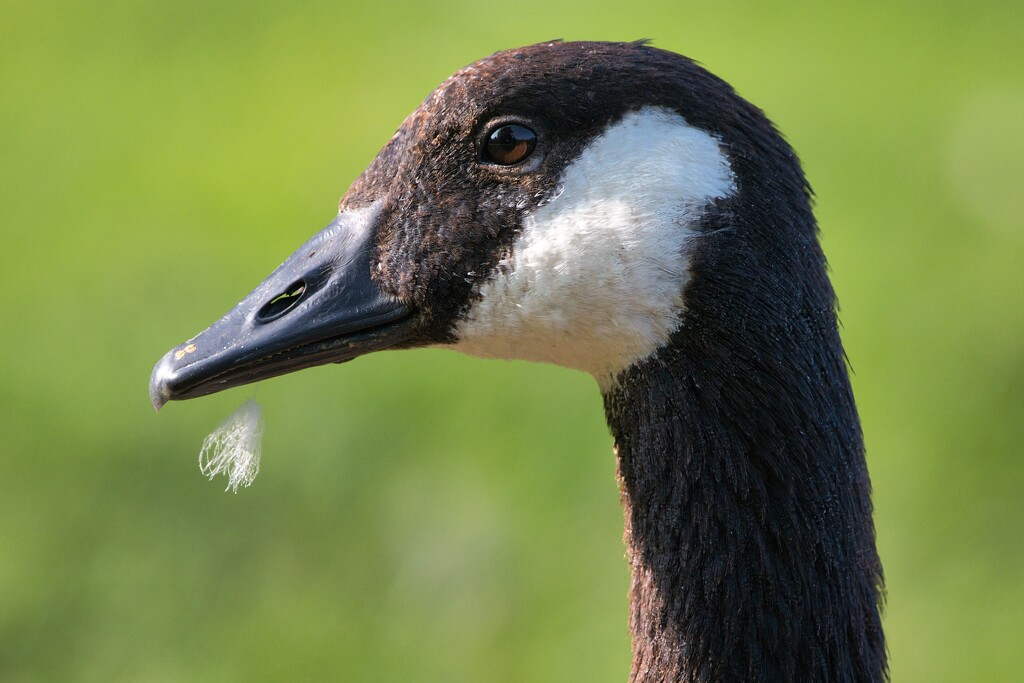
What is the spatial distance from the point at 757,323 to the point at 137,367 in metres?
3.81

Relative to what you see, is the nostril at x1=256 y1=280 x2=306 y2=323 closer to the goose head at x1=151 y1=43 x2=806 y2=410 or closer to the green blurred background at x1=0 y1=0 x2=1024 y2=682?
the goose head at x1=151 y1=43 x2=806 y2=410

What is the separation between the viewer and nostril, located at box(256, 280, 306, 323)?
2551 mm

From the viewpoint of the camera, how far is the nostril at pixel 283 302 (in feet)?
8.37

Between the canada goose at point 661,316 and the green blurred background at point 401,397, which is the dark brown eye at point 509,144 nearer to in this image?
the canada goose at point 661,316

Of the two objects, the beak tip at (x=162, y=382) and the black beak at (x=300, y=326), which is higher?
the black beak at (x=300, y=326)

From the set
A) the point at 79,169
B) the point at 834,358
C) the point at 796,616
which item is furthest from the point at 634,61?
the point at 79,169

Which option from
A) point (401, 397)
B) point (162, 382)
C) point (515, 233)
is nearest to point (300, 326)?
point (162, 382)

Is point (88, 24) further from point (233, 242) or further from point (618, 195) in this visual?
point (618, 195)

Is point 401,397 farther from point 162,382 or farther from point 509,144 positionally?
point 509,144

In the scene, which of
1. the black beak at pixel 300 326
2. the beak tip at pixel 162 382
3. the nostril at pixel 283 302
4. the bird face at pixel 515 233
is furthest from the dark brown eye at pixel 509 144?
the beak tip at pixel 162 382

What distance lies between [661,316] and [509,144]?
1.55 ft

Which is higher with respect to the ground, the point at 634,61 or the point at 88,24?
the point at 88,24

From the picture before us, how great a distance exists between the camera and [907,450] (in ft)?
16.7

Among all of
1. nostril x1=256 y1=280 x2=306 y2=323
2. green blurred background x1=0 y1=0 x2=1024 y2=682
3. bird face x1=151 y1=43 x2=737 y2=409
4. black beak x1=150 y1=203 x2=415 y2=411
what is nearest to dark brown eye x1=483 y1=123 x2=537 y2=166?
bird face x1=151 y1=43 x2=737 y2=409
